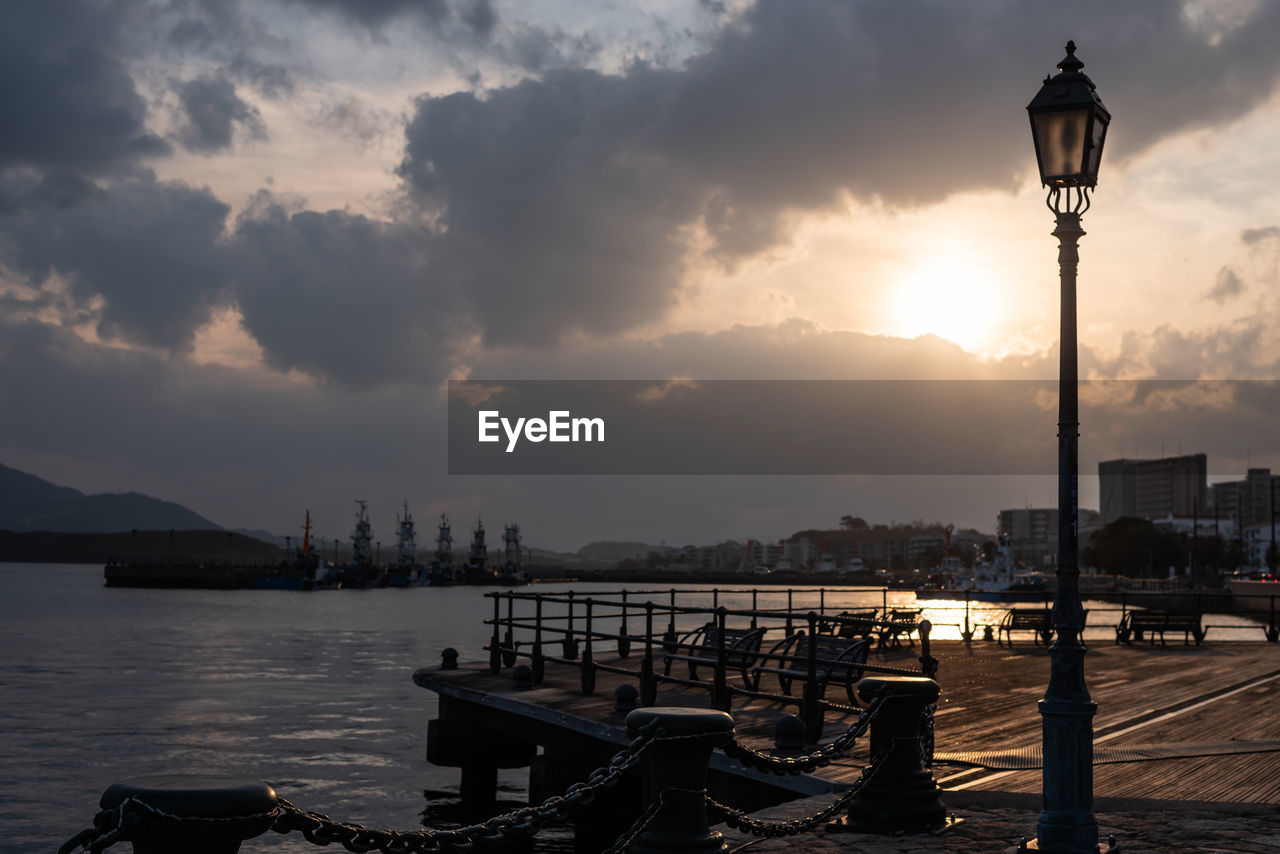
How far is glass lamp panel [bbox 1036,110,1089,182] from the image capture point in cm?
789

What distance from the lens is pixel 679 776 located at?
6.64 metres

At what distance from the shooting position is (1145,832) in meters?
8.71

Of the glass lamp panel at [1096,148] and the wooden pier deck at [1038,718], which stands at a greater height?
the glass lamp panel at [1096,148]

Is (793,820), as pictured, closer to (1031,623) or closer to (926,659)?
(926,659)

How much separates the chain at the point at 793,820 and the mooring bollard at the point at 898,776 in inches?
1.8

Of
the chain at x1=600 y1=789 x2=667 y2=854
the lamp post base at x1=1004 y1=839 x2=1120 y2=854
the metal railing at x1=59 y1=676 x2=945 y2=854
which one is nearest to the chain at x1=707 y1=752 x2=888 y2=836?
the metal railing at x1=59 y1=676 x2=945 y2=854

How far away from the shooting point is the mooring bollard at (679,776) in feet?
21.6

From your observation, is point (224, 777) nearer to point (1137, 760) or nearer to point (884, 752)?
point (884, 752)

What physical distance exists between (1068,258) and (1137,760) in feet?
20.9

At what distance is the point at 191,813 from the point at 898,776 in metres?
6.08

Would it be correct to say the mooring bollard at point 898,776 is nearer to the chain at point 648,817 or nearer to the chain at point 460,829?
the chain at point 648,817

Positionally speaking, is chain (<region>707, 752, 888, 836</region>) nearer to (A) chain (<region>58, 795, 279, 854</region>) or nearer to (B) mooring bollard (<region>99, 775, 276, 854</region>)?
(B) mooring bollard (<region>99, 775, 276, 854</region>)

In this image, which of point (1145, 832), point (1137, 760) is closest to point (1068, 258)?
point (1145, 832)

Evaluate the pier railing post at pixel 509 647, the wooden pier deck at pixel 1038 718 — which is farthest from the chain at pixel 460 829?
the pier railing post at pixel 509 647
